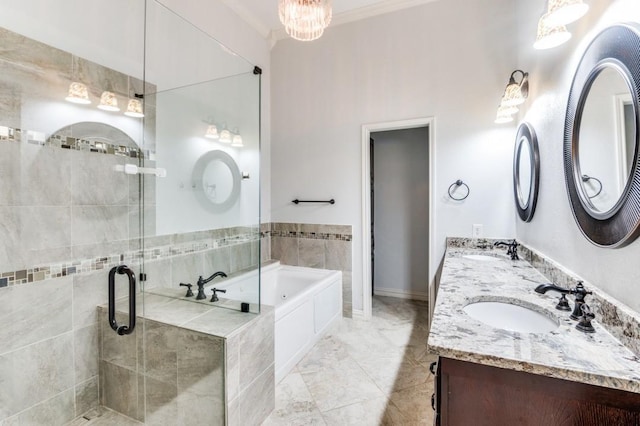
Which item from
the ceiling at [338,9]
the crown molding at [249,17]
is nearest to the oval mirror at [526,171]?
the ceiling at [338,9]

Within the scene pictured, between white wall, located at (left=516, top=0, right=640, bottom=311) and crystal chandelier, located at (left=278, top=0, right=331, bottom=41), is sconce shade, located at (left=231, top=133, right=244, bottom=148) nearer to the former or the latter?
crystal chandelier, located at (left=278, top=0, right=331, bottom=41)

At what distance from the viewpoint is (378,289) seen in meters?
4.25

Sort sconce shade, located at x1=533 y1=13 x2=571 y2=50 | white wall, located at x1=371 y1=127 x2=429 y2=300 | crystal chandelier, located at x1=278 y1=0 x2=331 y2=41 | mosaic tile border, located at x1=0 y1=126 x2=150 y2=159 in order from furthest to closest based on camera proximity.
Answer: white wall, located at x1=371 y1=127 x2=429 y2=300 < crystal chandelier, located at x1=278 y1=0 x2=331 y2=41 < mosaic tile border, located at x1=0 y1=126 x2=150 y2=159 < sconce shade, located at x1=533 y1=13 x2=571 y2=50

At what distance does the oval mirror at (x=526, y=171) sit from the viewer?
1997 millimetres

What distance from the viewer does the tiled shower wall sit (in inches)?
132

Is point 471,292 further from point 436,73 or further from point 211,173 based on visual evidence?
point 436,73

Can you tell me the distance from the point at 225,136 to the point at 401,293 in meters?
3.06

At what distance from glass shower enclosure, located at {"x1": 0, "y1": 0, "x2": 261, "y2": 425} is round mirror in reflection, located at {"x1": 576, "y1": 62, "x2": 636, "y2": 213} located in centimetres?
176

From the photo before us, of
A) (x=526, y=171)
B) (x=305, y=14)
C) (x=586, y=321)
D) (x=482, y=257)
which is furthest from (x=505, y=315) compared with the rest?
(x=305, y=14)

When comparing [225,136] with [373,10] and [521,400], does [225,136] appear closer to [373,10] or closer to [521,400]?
[373,10]

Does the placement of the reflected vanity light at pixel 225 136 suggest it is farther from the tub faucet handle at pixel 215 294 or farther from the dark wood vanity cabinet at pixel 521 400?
the dark wood vanity cabinet at pixel 521 400

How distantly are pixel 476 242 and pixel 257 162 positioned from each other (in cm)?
215

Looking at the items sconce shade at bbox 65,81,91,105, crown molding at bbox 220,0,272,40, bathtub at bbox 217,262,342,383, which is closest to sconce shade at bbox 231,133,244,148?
sconce shade at bbox 65,81,91,105

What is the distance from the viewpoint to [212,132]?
2.38 meters
